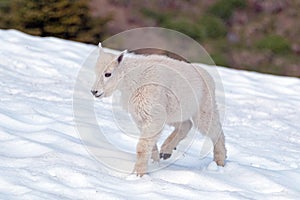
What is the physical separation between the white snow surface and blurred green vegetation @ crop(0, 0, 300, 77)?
5389mm

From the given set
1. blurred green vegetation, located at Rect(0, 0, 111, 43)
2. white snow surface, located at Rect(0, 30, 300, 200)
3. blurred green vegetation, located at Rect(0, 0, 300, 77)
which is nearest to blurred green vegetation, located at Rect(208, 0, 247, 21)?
blurred green vegetation, located at Rect(0, 0, 300, 77)

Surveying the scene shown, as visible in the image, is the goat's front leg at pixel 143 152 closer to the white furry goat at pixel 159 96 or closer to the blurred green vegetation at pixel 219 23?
the white furry goat at pixel 159 96

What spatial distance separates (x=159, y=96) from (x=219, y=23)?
56.9ft

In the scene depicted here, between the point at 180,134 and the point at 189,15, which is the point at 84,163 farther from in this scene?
the point at 189,15

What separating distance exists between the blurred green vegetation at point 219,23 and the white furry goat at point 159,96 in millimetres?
9929

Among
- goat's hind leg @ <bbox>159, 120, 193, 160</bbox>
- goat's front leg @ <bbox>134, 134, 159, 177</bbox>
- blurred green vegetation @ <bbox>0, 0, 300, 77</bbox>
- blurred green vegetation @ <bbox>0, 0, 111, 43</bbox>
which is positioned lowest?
goat's front leg @ <bbox>134, 134, 159, 177</bbox>

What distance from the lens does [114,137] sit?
740cm

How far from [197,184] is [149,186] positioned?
433mm

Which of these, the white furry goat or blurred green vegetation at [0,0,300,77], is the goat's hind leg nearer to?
the white furry goat

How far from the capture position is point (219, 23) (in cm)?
2284

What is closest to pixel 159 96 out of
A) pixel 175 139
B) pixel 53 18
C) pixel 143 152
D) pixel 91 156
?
pixel 143 152

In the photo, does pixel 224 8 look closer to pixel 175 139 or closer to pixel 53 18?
pixel 53 18

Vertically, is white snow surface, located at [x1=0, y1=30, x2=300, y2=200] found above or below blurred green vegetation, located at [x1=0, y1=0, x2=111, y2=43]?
below

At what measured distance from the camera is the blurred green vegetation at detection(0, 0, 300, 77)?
664 inches
